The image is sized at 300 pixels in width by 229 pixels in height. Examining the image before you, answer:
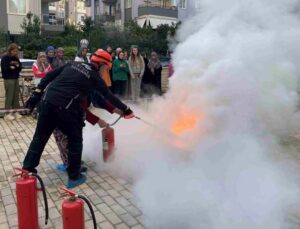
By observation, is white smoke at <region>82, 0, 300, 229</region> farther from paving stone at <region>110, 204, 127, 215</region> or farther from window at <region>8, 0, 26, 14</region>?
window at <region>8, 0, 26, 14</region>

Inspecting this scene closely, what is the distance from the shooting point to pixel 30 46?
61.6 feet

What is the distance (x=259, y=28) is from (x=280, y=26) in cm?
36

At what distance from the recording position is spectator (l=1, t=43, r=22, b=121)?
9.05m

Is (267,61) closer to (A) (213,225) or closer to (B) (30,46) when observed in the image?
(A) (213,225)

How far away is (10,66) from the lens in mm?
9133

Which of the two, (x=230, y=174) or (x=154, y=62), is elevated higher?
(x=154, y=62)

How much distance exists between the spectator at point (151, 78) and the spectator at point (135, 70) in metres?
0.31

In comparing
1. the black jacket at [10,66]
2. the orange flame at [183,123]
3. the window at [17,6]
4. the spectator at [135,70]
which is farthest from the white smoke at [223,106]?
the window at [17,6]

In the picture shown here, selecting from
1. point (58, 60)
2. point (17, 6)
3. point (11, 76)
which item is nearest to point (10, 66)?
point (11, 76)

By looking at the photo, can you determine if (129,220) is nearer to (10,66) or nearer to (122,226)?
(122,226)

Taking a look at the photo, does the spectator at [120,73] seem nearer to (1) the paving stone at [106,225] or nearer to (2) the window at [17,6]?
(1) the paving stone at [106,225]

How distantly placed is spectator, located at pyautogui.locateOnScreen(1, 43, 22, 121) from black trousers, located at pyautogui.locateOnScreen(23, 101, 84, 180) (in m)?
4.99

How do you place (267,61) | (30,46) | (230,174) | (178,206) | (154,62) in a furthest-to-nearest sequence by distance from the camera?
(30,46) < (154,62) < (267,61) < (230,174) < (178,206)

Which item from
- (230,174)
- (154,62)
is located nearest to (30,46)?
(154,62)
